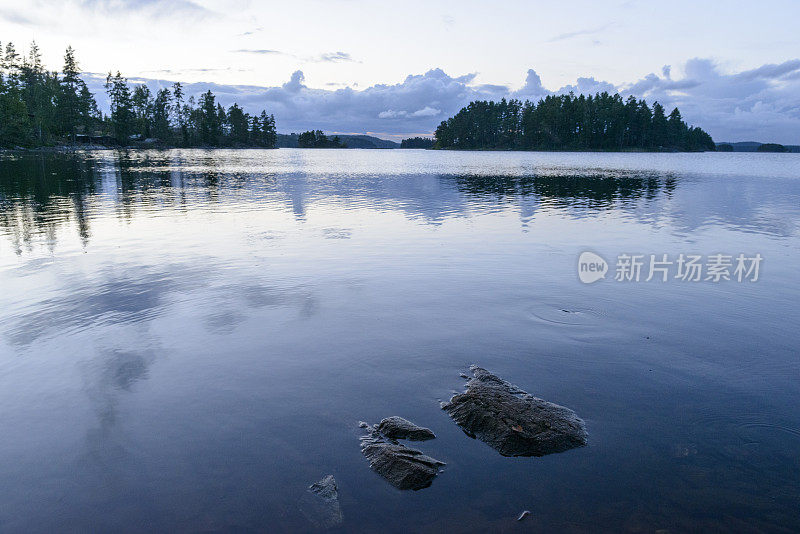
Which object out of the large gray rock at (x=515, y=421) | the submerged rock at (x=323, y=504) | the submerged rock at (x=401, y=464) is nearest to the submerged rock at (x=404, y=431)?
the submerged rock at (x=401, y=464)

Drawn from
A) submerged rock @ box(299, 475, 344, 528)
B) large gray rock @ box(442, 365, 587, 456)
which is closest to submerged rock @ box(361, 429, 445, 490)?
submerged rock @ box(299, 475, 344, 528)

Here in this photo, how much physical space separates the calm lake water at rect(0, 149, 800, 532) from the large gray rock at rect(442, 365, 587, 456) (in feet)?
0.81

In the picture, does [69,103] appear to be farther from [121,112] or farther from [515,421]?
[515,421]

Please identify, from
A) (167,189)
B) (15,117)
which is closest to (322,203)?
(167,189)

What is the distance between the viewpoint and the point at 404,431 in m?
8.76

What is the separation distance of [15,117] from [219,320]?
500 ft

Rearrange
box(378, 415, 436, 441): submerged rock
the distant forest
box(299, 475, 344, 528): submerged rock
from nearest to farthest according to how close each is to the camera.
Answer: box(299, 475, 344, 528): submerged rock, box(378, 415, 436, 441): submerged rock, the distant forest

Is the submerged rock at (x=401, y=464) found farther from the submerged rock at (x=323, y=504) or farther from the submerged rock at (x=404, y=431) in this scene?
the submerged rock at (x=323, y=504)

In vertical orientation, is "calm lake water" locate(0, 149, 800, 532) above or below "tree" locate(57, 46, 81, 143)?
below

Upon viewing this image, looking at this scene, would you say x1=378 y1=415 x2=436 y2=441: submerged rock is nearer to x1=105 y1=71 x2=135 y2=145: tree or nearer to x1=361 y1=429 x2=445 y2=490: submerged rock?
x1=361 y1=429 x2=445 y2=490: submerged rock

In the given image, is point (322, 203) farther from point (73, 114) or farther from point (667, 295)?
point (73, 114)

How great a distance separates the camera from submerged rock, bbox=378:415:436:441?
8.71 meters

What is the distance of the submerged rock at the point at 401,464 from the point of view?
24.8 ft

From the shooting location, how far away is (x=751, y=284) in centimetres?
1872
